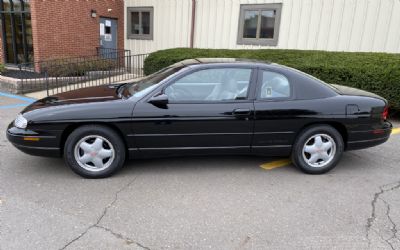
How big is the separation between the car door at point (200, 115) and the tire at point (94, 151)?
267 millimetres

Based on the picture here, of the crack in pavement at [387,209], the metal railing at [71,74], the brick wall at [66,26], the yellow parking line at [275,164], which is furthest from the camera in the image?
the brick wall at [66,26]

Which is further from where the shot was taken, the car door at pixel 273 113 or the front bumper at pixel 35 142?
the car door at pixel 273 113

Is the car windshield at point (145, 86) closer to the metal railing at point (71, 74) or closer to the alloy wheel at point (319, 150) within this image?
the alloy wheel at point (319, 150)

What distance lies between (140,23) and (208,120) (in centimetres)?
1069

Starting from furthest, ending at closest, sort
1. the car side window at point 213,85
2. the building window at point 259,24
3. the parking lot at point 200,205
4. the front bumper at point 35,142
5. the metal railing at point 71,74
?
the building window at point 259,24 → the metal railing at point 71,74 → the car side window at point 213,85 → the front bumper at point 35,142 → the parking lot at point 200,205

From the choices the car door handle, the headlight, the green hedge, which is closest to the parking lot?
the headlight

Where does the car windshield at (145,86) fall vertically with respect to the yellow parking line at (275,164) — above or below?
above

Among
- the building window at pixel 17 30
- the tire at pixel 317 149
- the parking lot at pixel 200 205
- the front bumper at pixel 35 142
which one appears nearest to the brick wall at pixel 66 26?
A: the building window at pixel 17 30

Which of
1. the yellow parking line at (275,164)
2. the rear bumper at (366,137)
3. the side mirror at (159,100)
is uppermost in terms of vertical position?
the side mirror at (159,100)

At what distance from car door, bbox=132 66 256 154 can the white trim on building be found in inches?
268

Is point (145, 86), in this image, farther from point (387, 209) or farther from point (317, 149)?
point (387, 209)

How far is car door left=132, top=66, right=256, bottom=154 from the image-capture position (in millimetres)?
3902

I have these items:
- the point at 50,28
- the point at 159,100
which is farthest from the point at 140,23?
the point at 159,100

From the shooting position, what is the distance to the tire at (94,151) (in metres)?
3.83
